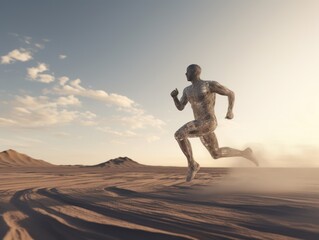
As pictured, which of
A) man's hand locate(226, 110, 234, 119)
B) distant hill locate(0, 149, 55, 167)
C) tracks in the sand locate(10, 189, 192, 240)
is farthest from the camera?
distant hill locate(0, 149, 55, 167)

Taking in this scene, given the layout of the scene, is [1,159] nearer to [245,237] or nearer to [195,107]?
[195,107]

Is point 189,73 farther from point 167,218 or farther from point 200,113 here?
point 167,218

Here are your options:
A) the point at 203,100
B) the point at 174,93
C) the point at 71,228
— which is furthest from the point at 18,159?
the point at 71,228

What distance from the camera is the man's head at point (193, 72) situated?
274 inches

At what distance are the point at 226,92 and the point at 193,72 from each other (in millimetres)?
785

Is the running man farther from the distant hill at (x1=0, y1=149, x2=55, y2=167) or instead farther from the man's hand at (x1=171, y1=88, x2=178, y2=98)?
the distant hill at (x1=0, y1=149, x2=55, y2=167)

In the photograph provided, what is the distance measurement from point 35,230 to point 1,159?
44.7 meters

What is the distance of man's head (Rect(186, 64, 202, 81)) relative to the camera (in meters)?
6.95

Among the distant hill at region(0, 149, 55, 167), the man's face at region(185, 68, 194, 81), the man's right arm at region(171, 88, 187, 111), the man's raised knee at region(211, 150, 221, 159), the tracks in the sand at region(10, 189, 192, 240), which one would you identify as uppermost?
the distant hill at region(0, 149, 55, 167)

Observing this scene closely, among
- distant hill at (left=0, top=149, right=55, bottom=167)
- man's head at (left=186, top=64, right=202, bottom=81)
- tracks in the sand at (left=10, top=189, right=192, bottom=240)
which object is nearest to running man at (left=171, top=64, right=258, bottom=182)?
man's head at (left=186, top=64, right=202, bottom=81)

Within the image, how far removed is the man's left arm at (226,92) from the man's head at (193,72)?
345 millimetres

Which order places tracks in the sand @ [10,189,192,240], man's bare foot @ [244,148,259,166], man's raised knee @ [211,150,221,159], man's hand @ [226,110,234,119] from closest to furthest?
tracks in the sand @ [10,189,192,240] → man's hand @ [226,110,234,119] → man's raised knee @ [211,150,221,159] → man's bare foot @ [244,148,259,166]

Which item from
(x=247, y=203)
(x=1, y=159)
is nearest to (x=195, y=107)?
(x=247, y=203)

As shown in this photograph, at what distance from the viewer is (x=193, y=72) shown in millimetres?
6949
